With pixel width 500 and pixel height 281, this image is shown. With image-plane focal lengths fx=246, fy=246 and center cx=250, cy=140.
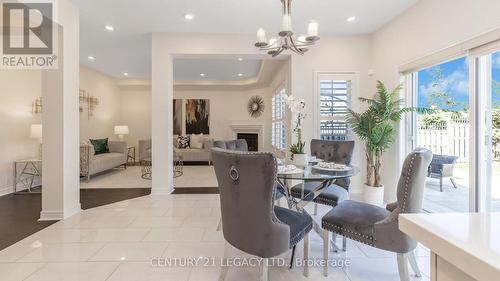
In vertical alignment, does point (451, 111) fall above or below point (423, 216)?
above

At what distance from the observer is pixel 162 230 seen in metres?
2.81

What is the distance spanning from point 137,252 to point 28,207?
2451mm

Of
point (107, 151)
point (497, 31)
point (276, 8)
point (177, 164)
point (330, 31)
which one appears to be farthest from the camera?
point (177, 164)

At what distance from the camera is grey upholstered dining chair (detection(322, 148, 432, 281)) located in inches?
62.1

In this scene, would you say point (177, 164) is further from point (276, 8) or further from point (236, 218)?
point (236, 218)

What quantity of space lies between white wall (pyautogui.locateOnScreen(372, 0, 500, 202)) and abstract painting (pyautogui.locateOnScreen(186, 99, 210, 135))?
5802 millimetres

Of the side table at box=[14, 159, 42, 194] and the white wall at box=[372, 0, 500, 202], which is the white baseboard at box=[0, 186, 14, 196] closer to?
the side table at box=[14, 159, 42, 194]

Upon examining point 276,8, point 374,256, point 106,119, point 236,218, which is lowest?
point 374,256

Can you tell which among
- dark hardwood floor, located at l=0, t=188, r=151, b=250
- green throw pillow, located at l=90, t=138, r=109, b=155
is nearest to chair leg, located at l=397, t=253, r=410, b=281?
dark hardwood floor, located at l=0, t=188, r=151, b=250

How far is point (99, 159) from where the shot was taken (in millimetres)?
5543

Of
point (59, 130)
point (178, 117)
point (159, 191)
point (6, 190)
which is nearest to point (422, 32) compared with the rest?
point (159, 191)

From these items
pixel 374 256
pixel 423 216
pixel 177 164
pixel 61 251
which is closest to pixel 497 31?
pixel 374 256

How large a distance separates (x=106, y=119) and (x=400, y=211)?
8.10 meters

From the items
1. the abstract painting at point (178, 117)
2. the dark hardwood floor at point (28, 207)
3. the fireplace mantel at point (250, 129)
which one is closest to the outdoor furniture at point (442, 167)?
the dark hardwood floor at point (28, 207)
